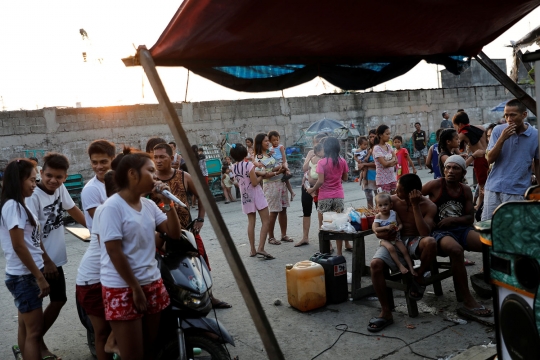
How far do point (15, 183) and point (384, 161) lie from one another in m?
5.81

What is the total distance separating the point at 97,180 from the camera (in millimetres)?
3916

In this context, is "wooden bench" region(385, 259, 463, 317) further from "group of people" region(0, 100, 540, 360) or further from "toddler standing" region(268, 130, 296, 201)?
"toddler standing" region(268, 130, 296, 201)

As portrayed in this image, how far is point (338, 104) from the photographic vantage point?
67.9ft

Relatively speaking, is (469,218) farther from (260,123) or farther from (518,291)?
(260,123)

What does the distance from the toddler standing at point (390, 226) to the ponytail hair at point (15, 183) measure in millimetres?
3088

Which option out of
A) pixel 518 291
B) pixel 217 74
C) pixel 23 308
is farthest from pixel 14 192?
pixel 518 291

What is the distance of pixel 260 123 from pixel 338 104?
3.99 m

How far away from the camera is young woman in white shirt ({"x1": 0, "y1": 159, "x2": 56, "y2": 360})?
3.49m

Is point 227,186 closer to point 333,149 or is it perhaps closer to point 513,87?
point 333,149

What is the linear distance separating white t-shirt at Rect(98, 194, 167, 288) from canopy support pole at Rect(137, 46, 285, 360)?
48 centimetres

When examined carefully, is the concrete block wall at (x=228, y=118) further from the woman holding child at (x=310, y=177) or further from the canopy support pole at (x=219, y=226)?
the canopy support pole at (x=219, y=226)

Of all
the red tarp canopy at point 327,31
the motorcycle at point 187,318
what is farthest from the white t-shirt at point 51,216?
the red tarp canopy at point 327,31

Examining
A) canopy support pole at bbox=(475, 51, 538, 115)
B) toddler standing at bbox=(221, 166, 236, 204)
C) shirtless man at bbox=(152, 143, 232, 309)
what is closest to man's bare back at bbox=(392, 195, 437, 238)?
canopy support pole at bbox=(475, 51, 538, 115)

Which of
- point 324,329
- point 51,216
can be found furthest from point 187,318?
point 324,329
